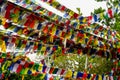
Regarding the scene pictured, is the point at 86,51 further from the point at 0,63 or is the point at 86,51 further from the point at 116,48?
the point at 0,63

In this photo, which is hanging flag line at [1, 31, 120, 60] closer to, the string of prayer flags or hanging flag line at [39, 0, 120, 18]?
the string of prayer flags

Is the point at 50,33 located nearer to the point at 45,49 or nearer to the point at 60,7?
the point at 60,7

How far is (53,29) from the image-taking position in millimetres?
4152

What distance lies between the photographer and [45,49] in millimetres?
5207

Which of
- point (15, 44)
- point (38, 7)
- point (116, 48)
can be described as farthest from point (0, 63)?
point (116, 48)

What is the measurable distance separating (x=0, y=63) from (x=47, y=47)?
1.80 m

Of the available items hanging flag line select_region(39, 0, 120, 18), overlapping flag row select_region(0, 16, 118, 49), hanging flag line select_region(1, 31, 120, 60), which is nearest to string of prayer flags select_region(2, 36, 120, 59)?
hanging flag line select_region(1, 31, 120, 60)

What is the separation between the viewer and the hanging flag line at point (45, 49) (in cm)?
452

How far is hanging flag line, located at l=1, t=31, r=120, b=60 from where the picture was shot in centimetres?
452

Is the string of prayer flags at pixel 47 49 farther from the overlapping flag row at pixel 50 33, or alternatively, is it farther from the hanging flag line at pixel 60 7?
the hanging flag line at pixel 60 7

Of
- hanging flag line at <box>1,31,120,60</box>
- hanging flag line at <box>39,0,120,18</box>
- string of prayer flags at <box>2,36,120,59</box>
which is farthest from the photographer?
string of prayer flags at <box>2,36,120,59</box>

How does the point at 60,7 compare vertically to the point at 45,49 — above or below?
above

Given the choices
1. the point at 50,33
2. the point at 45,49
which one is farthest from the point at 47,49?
the point at 50,33

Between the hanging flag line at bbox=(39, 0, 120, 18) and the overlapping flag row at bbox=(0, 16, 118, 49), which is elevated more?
the hanging flag line at bbox=(39, 0, 120, 18)
